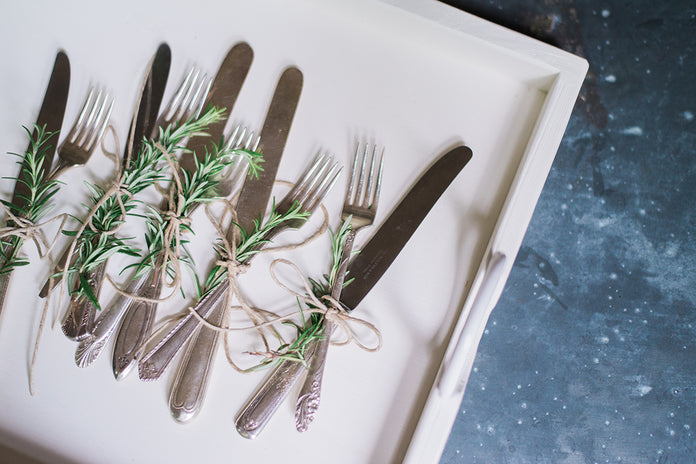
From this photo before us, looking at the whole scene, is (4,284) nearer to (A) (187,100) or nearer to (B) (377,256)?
(A) (187,100)

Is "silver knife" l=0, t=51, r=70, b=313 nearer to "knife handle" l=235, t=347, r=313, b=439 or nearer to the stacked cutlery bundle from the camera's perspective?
the stacked cutlery bundle

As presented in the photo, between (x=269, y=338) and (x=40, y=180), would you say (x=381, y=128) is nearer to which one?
(x=269, y=338)

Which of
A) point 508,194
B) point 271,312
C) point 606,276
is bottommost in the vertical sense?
point 271,312

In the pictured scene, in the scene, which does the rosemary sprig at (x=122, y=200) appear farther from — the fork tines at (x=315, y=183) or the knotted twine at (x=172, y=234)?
the fork tines at (x=315, y=183)

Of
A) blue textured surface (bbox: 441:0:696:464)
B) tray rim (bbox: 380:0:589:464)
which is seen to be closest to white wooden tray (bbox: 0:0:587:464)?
tray rim (bbox: 380:0:589:464)

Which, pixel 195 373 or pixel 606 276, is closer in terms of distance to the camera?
pixel 195 373

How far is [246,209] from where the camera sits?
2.31 feet

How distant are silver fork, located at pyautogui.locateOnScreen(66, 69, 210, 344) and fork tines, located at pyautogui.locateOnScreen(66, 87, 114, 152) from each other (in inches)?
0.4

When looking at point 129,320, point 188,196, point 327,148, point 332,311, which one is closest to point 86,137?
point 188,196

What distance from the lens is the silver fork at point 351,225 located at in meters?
0.68

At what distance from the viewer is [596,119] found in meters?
0.80

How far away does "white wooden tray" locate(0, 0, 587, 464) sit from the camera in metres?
0.70

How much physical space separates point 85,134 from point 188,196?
0.82ft

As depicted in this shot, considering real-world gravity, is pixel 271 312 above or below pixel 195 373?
above
